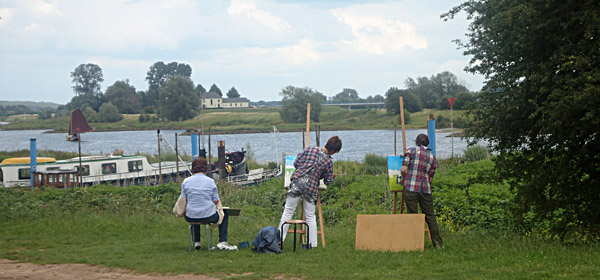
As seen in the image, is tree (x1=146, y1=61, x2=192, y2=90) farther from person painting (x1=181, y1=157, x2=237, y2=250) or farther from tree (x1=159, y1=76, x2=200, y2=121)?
person painting (x1=181, y1=157, x2=237, y2=250)

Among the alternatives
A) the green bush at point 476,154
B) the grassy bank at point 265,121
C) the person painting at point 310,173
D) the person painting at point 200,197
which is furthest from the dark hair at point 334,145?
the grassy bank at point 265,121

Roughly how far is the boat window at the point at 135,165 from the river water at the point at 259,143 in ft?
8.66

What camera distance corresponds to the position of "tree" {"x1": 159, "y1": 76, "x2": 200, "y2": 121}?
4397 inches

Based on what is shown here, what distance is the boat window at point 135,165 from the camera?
3441 centimetres

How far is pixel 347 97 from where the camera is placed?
149m

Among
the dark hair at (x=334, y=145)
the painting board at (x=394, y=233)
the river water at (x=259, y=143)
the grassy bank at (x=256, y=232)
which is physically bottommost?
the river water at (x=259, y=143)

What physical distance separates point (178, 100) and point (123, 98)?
3412 cm

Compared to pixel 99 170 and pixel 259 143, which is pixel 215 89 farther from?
pixel 99 170

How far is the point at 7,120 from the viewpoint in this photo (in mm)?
170250

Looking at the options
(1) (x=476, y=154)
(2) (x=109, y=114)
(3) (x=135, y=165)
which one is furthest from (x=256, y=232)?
(2) (x=109, y=114)

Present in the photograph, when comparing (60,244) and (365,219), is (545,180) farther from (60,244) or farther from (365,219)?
(60,244)

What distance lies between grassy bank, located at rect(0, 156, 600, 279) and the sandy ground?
0.84ft

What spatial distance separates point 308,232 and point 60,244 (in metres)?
4.87

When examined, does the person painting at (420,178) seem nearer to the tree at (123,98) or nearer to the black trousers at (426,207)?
the black trousers at (426,207)
